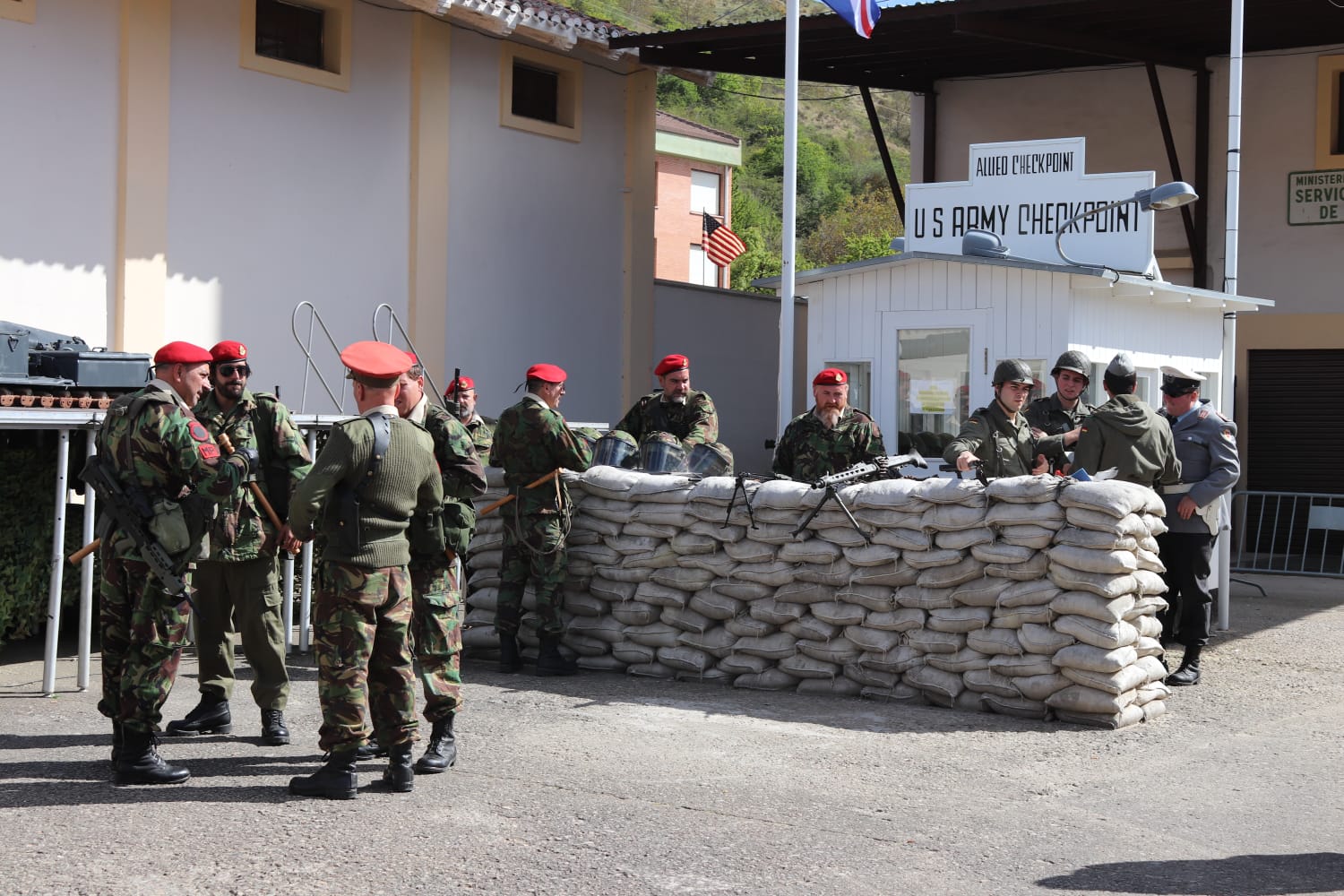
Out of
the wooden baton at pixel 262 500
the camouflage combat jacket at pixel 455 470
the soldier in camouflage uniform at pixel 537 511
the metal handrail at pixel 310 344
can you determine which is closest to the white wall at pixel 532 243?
the metal handrail at pixel 310 344

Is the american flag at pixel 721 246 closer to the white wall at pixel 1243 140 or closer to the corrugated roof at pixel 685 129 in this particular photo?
the white wall at pixel 1243 140

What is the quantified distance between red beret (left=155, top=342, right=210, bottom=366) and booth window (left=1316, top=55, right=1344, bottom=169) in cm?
1190

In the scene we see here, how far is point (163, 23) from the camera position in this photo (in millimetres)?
11109

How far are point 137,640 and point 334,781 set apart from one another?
1.02 metres

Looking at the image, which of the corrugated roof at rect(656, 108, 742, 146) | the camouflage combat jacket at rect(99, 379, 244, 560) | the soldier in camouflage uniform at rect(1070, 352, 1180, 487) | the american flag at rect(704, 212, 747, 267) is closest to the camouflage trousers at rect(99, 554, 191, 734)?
the camouflage combat jacket at rect(99, 379, 244, 560)

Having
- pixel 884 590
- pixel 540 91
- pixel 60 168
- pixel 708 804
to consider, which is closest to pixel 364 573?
pixel 708 804

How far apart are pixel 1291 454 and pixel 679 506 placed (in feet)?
29.3

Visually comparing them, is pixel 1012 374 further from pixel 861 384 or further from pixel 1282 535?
pixel 1282 535

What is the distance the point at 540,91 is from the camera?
14.5 metres

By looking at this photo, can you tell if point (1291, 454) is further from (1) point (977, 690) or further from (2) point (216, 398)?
(2) point (216, 398)

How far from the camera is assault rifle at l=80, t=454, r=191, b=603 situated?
19.0 feet

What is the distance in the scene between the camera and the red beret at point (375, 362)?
18.6 ft

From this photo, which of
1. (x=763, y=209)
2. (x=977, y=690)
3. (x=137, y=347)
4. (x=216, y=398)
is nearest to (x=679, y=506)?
(x=977, y=690)

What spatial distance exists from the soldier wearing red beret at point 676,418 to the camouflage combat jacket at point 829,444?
0.45m
